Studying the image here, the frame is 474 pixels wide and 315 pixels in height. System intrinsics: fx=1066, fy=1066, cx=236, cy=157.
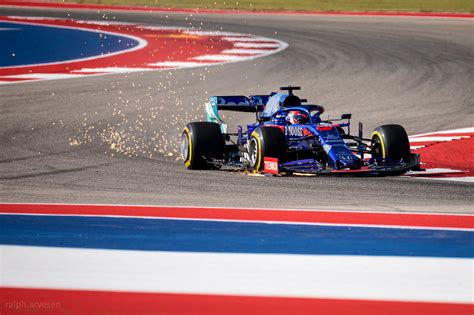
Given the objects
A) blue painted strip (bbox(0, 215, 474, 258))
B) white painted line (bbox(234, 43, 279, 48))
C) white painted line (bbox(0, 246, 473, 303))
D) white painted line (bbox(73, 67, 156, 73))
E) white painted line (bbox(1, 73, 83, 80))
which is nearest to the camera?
white painted line (bbox(0, 246, 473, 303))

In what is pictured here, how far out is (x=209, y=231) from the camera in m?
7.22

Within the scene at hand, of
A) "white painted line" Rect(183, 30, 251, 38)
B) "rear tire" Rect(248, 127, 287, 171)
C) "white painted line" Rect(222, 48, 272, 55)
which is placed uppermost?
"rear tire" Rect(248, 127, 287, 171)

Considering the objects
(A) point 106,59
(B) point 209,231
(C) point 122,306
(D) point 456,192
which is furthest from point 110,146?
(A) point 106,59

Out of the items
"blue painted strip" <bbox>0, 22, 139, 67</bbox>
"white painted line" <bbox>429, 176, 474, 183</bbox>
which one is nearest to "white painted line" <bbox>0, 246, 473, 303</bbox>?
"white painted line" <bbox>429, 176, 474, 183</bbox>

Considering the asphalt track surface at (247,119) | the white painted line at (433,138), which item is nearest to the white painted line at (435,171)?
the asphalt track surface at (247,119)

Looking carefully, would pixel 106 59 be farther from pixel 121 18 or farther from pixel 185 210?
pixel 185 210

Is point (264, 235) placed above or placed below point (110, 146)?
above

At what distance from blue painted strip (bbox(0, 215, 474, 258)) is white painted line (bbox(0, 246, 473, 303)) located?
204 millimetres

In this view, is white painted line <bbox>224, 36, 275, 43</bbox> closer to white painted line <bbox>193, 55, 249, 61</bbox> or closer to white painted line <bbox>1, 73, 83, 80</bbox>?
white painted line <bbox>193, 55, 249, 61</bbox>

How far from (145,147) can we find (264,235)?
6.21 meters

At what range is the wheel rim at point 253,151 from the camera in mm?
10688

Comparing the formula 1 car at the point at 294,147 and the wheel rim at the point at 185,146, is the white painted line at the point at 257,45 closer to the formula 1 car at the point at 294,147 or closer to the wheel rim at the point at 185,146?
the formula 1 car at the point at 294,147

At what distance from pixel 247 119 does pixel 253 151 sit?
495 centimetres

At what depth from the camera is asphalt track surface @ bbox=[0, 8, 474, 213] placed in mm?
9242
